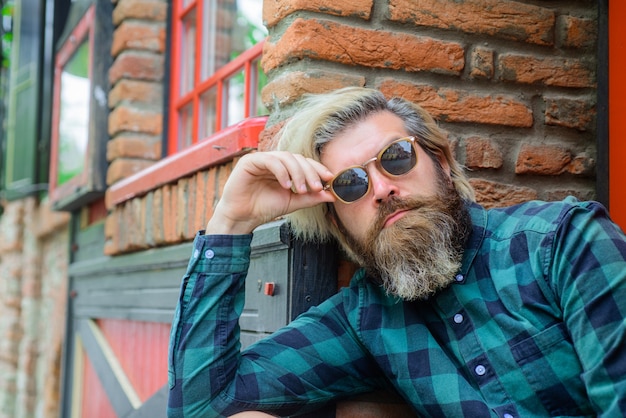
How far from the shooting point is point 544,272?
5.27 ft

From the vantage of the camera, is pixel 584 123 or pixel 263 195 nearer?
pixel 263 195

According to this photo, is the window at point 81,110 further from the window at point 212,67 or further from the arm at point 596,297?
the arm at point 596,297

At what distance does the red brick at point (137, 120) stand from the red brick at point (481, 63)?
200 cm

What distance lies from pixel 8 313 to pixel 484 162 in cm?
534

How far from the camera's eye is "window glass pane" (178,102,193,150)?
12.3 ft

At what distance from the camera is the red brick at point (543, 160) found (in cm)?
239

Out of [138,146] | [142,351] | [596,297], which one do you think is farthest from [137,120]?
A: [596,297]

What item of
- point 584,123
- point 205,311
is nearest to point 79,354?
point 205,311

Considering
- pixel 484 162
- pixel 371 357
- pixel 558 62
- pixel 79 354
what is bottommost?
pixel 79 354

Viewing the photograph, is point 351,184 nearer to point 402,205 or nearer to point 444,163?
point 402,205

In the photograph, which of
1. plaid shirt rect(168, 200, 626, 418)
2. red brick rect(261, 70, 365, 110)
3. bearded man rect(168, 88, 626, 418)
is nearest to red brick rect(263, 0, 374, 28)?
red brick rect(261, 70, 365, 110)

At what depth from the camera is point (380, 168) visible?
191cm

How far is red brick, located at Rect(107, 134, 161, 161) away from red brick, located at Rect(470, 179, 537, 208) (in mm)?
2025

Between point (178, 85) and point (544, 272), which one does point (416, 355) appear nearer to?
point (544, 272)
